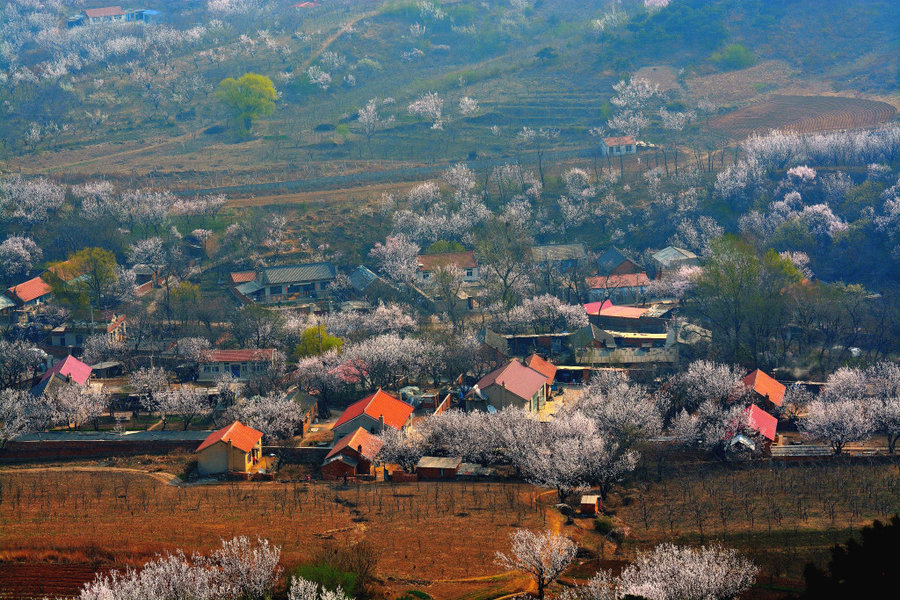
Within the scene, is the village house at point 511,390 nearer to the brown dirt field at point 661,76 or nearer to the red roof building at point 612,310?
the red roof building at point 612,310

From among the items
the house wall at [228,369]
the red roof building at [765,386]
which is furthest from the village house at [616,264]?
the house wall at [228,369]

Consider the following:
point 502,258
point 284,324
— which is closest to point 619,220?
point 502,258

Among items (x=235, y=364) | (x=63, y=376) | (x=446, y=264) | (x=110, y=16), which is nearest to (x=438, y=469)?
(x=235, y=364)

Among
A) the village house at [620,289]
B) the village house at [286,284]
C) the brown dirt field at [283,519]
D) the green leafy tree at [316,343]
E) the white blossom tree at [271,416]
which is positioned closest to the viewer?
the brown dirt field at [283,519]

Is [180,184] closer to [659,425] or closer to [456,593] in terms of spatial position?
[659,425]

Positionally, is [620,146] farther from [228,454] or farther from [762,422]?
[228,454]
